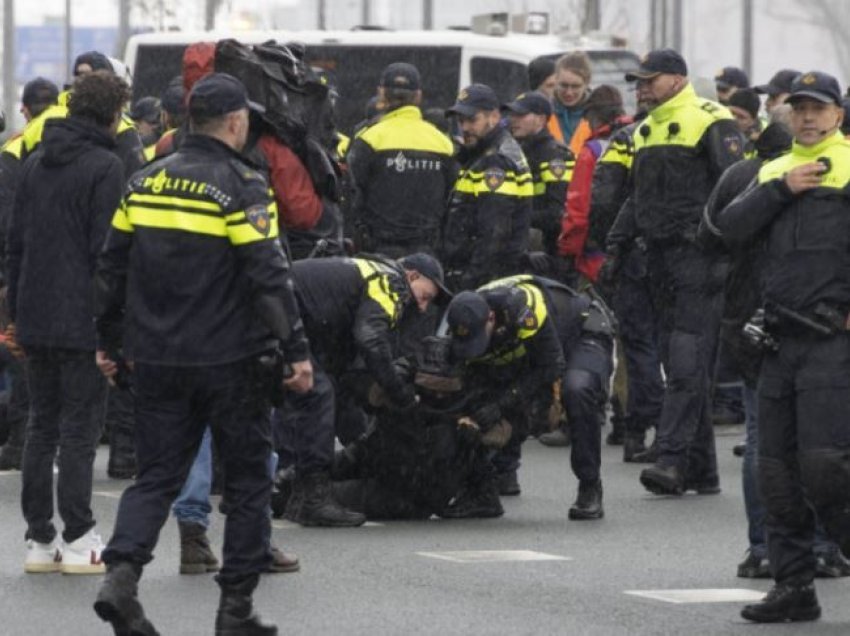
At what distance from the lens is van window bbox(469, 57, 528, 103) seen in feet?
81.9

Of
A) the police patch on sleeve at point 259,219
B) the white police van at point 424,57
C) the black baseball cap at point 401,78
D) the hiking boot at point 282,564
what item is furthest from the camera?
the white police van at point 424,57

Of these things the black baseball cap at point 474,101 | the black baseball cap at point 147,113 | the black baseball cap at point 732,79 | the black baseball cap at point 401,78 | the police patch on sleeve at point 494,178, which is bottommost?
the police patch on sleeve at point 494,178

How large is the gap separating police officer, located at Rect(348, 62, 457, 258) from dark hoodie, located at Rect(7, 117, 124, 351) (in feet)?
17.5

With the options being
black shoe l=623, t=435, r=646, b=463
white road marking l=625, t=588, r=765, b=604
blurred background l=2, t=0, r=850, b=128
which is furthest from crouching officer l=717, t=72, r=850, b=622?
blurred background l=2, t=0, r=850, b=128

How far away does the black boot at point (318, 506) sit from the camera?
12.4 meters

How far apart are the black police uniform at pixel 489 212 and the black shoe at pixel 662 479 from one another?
2.56m

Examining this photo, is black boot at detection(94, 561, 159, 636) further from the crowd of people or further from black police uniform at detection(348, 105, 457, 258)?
black police uniform at detection(348, 105, 457, 258)

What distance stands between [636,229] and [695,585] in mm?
3978

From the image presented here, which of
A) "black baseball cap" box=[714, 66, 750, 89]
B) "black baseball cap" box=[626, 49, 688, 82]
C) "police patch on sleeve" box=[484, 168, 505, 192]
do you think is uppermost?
"black baseball cap" box=[626, 49, 688, 82]

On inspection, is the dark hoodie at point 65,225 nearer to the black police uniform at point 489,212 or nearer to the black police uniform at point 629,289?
the black police uniform at point 629,289

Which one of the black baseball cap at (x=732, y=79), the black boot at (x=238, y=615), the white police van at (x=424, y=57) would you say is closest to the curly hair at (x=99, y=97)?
the black boot at (x=238, y=615)

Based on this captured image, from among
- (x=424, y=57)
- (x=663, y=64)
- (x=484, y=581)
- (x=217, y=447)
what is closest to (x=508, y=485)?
(x=663, y=64)

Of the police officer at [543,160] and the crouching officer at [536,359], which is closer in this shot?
the crouching officer at [536,359]

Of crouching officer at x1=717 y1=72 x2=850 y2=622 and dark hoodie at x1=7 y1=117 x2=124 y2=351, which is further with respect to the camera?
dark hoodie at x1=7 y1=117 x2=124 y2=351
